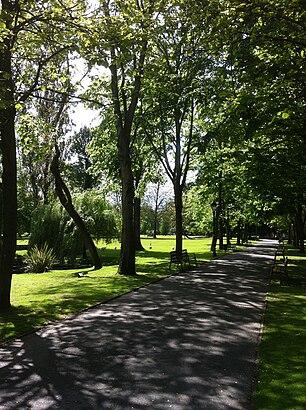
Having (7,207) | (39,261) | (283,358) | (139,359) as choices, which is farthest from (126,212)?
(283,358)

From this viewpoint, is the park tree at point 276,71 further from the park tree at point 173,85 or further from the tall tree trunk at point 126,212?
the tall tree trunk at point 126,212

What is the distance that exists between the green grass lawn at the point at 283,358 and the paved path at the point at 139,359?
191 mm

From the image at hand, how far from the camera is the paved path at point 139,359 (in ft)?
14.6

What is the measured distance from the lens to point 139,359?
19.1 ft

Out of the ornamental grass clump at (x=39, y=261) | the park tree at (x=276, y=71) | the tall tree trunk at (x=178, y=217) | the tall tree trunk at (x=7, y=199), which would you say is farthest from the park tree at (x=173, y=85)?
the ornamental grass clump at (x=39, y=261)

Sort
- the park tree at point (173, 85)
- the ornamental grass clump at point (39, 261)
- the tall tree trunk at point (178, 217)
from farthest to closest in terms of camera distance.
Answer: the tall tree trunk at point (178, 217) → the ornamental grass clump at point (39, 261) → the park tree at point (173, 85)

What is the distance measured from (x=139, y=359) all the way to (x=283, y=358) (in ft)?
6.95

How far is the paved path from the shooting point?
445 cm

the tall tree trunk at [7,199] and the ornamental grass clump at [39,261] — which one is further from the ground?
the tall tree trunk at [7,199]

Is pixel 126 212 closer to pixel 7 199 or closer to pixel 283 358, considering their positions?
pixel 7 199

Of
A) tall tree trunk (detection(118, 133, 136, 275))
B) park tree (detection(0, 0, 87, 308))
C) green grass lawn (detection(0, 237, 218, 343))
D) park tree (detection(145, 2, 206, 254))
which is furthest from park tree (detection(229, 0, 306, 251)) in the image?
green grass lawn (detection(0, 237, 218, 343))

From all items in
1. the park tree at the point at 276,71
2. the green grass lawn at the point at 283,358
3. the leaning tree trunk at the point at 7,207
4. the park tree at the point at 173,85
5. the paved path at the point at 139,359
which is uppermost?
the park tree at the point at 173,85

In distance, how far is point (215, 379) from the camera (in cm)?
502

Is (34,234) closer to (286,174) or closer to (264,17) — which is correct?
(286,174)
